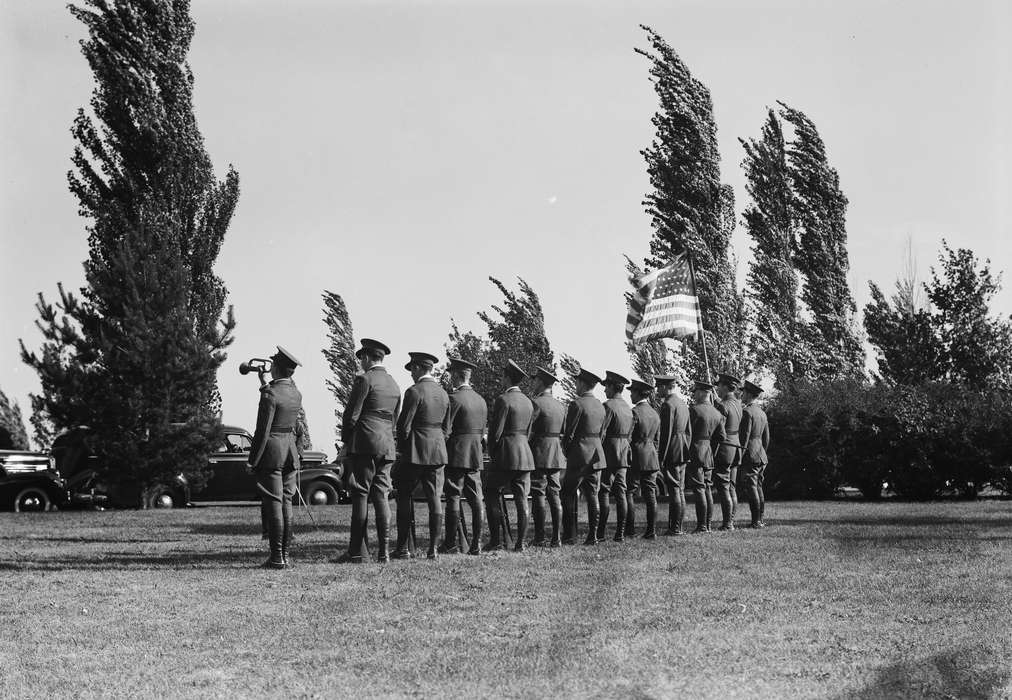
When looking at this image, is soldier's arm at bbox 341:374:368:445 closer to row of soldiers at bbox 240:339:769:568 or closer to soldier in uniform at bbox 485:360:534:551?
row of soldiers at bbox 240:339:769:568

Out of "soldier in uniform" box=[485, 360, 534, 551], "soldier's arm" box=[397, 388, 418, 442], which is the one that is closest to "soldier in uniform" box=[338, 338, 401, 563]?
"soldier's arm" box=[397, 388, 418, 442]

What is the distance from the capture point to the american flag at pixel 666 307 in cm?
2031

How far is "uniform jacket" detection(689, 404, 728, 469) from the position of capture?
15797 mm

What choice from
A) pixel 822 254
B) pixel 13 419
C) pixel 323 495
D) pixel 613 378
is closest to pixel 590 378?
pixel 613 378

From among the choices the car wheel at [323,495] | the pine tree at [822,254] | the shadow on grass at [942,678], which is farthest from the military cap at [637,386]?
the pine tree at [822,254]

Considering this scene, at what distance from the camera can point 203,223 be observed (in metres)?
29.2

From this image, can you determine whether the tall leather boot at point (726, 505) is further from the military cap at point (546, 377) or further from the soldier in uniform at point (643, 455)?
the military cap at point (546, 377)

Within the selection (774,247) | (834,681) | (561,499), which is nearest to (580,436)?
(561,499)

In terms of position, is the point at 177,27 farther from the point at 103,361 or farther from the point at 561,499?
the point at 561,499

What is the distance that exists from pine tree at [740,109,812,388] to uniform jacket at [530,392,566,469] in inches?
784

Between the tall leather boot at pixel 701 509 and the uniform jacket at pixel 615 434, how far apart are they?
1.38 meters

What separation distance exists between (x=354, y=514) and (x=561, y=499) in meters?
4.64

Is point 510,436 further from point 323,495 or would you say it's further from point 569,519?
point 323,495

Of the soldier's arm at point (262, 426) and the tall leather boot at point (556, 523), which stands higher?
the soldier's arm at point (262, 426)
